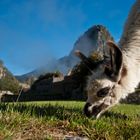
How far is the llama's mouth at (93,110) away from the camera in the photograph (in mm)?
9570

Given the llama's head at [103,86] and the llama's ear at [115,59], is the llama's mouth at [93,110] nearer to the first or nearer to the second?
the llama's head at [103,86]

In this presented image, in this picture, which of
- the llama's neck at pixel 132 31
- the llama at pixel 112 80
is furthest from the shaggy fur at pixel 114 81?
the llama's neck at pixel 132 31

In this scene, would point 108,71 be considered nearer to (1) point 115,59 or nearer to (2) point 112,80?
(2) point 112,80

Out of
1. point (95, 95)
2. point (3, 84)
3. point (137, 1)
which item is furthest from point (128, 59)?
point (3, 84)

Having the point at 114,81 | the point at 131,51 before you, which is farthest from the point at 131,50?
the point at 114,81

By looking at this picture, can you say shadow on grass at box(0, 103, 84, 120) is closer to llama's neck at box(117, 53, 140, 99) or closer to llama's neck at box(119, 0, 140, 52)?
llama's neck at box(117, 53, 140, 99)

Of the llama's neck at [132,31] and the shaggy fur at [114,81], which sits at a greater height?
the llama's neck at [132,31]

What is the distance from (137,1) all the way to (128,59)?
288 cm

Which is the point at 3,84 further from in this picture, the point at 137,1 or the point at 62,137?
the point at 62,137

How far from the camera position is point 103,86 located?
9.80 metres

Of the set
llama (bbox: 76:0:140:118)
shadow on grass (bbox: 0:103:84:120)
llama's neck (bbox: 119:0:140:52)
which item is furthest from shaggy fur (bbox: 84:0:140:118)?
shadow on grass (bbox: 0:103:84:120)

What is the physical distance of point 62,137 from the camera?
652 cm

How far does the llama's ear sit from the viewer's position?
9118mm

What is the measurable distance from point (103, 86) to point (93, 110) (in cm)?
59
